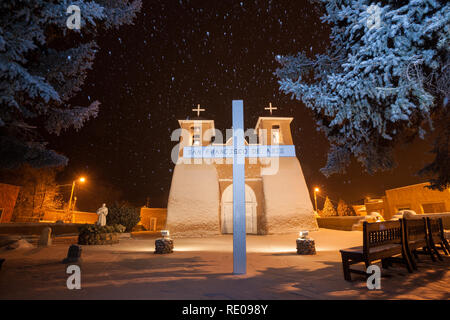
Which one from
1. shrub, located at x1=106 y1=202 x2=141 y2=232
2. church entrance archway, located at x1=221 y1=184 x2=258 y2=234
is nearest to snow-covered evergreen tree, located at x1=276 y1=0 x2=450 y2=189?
church entrance archway, located at x1=221 y1=184 x2=258 y2=234

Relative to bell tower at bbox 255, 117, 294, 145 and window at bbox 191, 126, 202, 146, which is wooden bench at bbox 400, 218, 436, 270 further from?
window at bbox 191, 126, 202, 146

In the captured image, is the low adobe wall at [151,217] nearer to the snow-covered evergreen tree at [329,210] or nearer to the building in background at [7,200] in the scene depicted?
the building in background at [7,200]

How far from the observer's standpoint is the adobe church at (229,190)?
1691 cm

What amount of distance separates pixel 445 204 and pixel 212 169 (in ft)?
62.1

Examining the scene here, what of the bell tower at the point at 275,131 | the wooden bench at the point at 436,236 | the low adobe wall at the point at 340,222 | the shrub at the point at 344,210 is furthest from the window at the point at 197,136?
the shrub at the point at 344,210

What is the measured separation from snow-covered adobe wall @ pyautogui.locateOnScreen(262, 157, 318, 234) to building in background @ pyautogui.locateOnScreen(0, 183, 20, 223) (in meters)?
24.2

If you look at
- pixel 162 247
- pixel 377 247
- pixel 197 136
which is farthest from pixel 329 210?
pixel 377 247

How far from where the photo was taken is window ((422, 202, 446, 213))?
19703mm

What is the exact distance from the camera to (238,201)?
5418mm

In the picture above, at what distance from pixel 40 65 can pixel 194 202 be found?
13.6 metres

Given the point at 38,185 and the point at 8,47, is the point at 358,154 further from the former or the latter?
the point at 38,185

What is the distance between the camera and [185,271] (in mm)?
5535

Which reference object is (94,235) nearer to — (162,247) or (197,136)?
(162,247)
